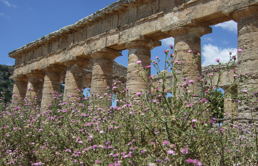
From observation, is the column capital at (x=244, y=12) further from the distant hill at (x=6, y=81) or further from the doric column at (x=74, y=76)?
the distant hill at (x=6, y=81)

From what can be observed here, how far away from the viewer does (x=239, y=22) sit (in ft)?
25.0

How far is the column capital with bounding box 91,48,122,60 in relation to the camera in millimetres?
11336

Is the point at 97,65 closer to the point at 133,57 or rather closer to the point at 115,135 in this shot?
the point at 133,57

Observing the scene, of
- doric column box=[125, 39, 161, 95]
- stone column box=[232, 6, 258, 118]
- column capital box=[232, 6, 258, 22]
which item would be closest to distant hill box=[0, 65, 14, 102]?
doric column box=[125, 39, 161, 95]

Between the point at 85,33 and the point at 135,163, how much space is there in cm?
983

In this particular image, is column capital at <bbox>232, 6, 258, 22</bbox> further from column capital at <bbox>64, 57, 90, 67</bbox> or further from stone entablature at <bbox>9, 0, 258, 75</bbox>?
column capital at <bbox>64, 57, 90, 67</bbox>

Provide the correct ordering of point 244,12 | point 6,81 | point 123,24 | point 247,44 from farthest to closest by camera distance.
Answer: point 6,81 → point 123,24 → point 244,12 → point 247,44

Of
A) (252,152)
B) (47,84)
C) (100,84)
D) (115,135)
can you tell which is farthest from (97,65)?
(252,152)

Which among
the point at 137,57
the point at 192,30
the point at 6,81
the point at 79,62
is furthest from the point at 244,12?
the point at 6,81

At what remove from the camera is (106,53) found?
11.5 metres

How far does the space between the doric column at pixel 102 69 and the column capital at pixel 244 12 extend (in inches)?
218

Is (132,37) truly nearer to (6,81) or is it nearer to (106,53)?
(106,53)

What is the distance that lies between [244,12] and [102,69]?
6.26 meters

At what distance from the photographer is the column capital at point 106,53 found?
11.3 m
